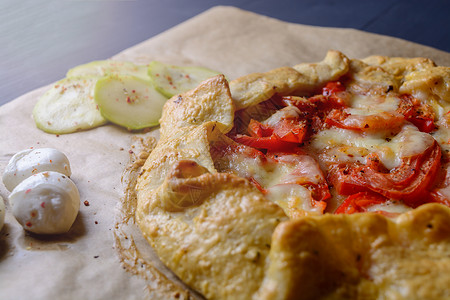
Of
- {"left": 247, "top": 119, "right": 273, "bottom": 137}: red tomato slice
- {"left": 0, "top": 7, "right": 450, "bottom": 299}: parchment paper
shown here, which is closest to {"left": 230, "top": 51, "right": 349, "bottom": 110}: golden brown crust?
{"left": 247, "top": 119, "right": 273, "bottom": 137}: red tomato slice

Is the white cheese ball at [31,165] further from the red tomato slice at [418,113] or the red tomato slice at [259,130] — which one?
the red tomato slice at [418,113]

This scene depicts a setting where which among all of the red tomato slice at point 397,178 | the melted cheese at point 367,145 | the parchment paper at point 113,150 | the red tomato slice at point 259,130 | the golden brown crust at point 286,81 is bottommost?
the parchment paper at point 113,150

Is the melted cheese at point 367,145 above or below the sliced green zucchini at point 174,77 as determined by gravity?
above

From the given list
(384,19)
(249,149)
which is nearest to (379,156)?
(249,149)

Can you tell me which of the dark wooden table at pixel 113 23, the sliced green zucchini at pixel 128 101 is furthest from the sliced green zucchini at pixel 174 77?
the dark wooden table at pixel 113 23

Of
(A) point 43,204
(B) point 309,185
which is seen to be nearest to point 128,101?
(A) point 43,204

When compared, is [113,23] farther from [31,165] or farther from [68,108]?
[31,165]
